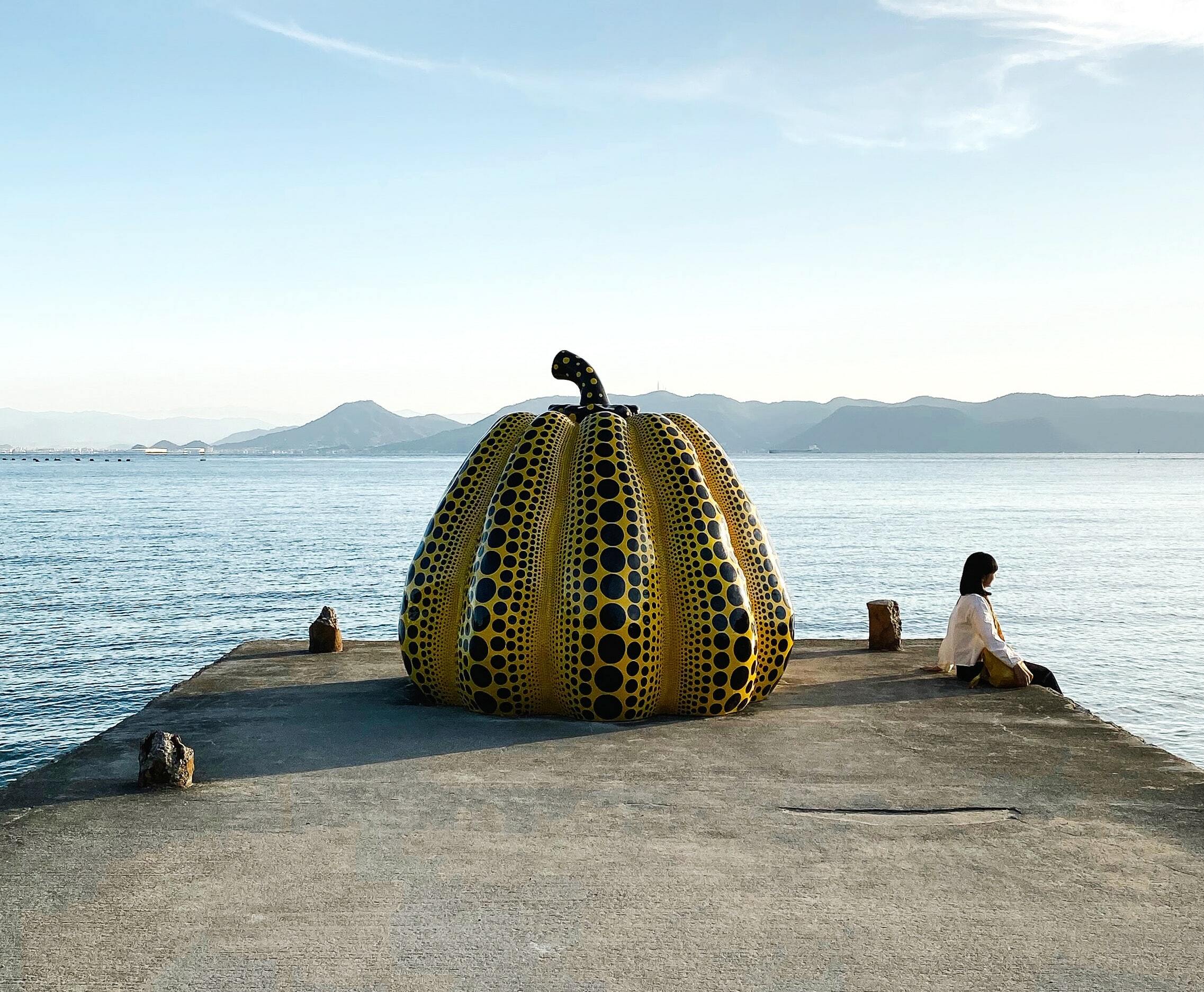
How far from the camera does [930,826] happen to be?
7.55 metres

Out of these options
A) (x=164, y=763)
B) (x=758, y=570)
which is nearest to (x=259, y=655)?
(x=164, y=763)

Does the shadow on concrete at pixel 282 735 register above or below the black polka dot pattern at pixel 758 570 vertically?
below

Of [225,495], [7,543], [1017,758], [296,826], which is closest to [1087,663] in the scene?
[1017,758]

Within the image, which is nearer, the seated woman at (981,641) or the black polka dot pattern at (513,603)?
the black polka dot pattern at (513,603)

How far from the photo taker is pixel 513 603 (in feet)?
33.3

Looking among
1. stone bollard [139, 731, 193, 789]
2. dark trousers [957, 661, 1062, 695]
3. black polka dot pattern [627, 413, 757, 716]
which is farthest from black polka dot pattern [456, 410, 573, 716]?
dark trousers [957, 661, 1062, 695]

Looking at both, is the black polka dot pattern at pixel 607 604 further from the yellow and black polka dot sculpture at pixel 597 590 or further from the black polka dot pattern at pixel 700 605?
the black polka dot pattern at pixel 700 605

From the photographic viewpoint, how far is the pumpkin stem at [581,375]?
1215 cm

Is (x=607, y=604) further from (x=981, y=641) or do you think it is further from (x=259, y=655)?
(x=259, y=655)

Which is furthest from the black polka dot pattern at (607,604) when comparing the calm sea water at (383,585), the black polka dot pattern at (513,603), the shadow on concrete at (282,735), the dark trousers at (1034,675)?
the calm sea water at (383,585)

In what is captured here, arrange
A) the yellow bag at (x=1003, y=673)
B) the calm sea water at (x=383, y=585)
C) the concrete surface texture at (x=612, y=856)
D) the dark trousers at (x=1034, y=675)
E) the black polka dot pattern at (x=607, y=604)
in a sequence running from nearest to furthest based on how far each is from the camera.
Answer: the concrete surface texture at (x=612, y=856), the black polka dot pattern at (x=607, y=604), the yellow bag at (x=1003, y=673), the dark trousers at (x=1034, y=675), the calm sea water at (x=383, y=585)

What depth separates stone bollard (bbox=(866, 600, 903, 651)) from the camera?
1427cm

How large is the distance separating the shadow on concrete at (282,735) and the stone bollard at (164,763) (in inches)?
7.0

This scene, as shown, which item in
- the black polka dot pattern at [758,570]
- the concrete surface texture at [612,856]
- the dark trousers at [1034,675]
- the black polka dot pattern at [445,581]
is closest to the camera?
the concrete surface texture at [612,856]
